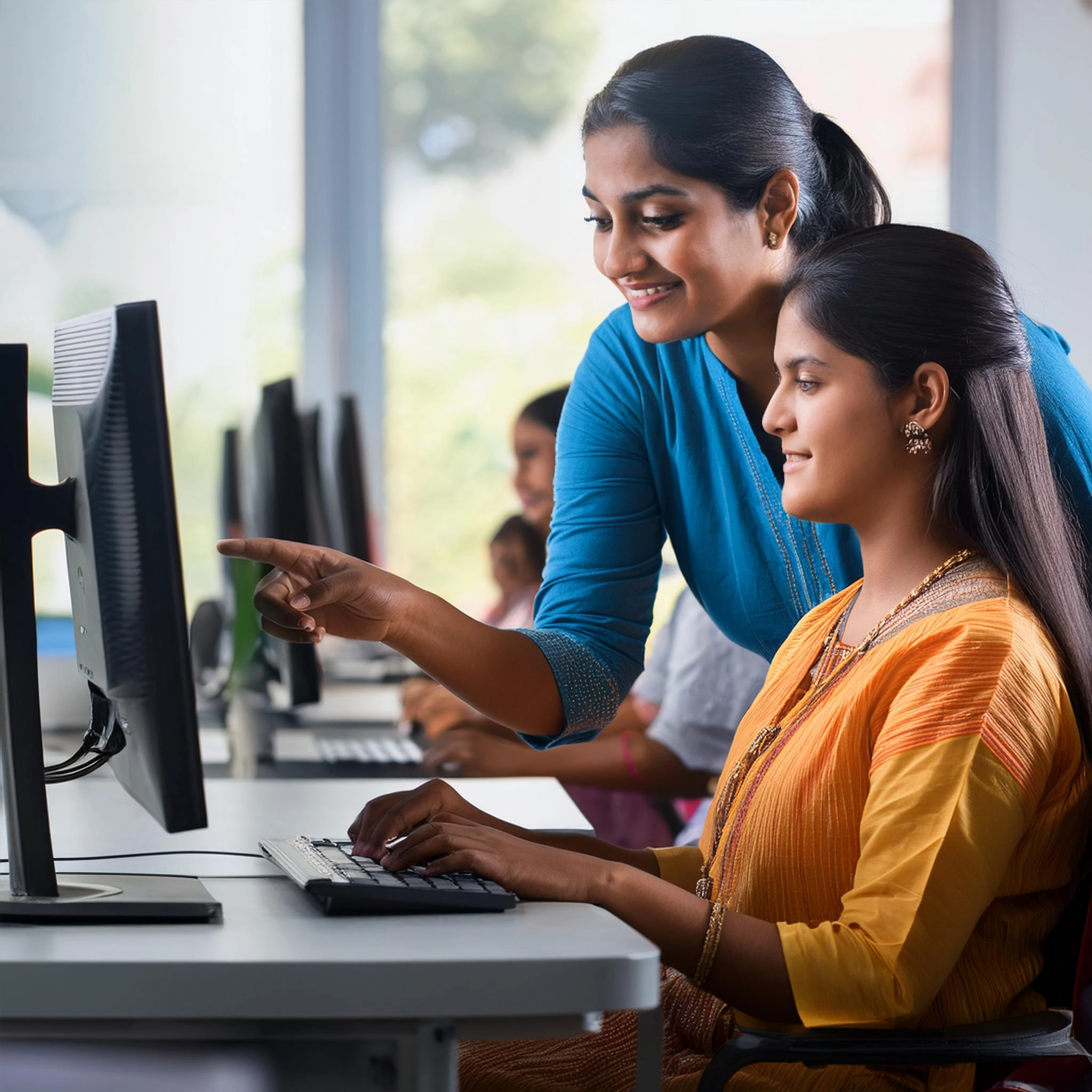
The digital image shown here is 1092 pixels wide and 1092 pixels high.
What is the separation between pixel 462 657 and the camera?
145 cm

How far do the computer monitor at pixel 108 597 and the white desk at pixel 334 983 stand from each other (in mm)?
72

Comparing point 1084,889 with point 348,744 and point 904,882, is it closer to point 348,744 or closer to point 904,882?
point 904,882

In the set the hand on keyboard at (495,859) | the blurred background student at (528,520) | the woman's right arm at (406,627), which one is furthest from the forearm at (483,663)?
the blurred background student at (528,520)

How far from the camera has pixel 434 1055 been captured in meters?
0.80

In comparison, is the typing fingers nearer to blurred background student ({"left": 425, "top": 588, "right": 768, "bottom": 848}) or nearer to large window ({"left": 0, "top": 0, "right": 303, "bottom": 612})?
blurred background student ({"left": 425, "top": 588, "right": 768, "bottom": 848})

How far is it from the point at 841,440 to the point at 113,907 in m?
0.71

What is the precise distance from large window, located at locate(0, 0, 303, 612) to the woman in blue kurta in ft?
6.63

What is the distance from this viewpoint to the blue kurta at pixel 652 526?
60.6 inches

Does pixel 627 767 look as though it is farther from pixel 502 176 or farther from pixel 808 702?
pixel 502 176

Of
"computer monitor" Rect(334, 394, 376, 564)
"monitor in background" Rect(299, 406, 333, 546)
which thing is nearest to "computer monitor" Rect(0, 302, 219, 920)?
"monitor in background" Rect(299, 406, 333, 546)

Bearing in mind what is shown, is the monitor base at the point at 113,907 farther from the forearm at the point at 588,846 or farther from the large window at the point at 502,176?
the large window at the point at 502,176

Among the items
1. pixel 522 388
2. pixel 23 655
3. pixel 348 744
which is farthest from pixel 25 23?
pixel 23 655

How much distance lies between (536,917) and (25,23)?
3.10 metres

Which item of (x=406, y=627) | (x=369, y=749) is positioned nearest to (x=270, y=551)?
(x=406, y=627)
